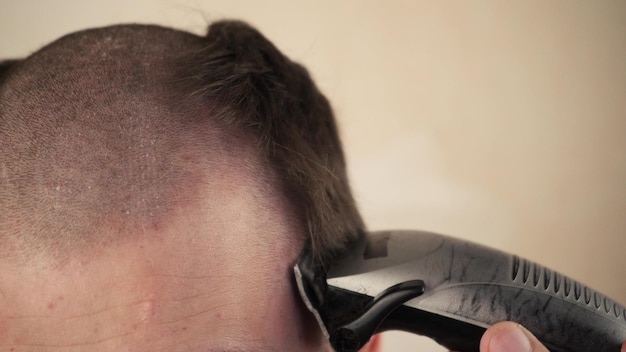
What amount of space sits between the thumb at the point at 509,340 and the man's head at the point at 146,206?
0.55 ft

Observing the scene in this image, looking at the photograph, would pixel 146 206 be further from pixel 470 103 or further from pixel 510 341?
pixel 470 103

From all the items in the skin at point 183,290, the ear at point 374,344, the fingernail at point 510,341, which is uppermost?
the fingernail at point 510,341

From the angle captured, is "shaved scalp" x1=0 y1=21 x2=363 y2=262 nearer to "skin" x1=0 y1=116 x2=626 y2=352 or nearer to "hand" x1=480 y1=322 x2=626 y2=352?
"skin" x1=0 y1=116 x2=626 y2=352

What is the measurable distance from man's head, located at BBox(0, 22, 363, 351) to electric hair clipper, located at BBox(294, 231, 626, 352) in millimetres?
40

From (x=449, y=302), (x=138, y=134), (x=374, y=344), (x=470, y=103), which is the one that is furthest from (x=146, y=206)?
(x=470, y=103)

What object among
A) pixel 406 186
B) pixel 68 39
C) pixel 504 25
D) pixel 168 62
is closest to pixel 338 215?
pixel 168 62

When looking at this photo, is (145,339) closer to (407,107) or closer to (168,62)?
(168,62)

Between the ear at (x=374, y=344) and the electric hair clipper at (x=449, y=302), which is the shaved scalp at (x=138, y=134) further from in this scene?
the ear at (x=374, y=344)

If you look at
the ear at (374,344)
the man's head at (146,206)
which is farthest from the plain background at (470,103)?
the man's head at (146,206)

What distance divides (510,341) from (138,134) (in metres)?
0.38

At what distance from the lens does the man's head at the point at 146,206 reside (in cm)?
45

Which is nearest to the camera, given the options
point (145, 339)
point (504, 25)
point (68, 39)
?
point (145, 339)

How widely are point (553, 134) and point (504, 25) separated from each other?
0.72 feet

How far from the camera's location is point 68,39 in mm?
573
